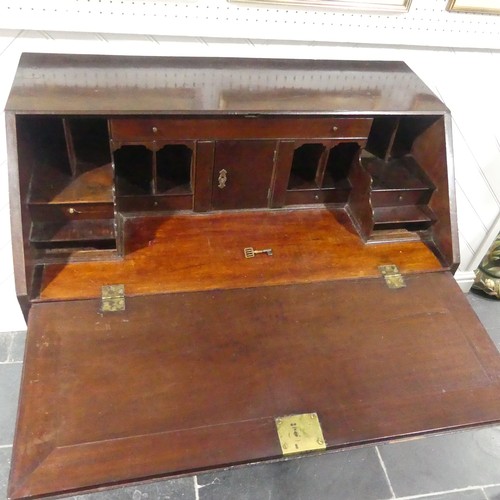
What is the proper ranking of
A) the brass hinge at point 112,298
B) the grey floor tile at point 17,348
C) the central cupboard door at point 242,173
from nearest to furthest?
the brass hinge at point 112,298 → the central cupboard door at point 242,173 → the grey floor tile at point 17,348

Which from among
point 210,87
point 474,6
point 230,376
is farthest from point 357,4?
point 230,376

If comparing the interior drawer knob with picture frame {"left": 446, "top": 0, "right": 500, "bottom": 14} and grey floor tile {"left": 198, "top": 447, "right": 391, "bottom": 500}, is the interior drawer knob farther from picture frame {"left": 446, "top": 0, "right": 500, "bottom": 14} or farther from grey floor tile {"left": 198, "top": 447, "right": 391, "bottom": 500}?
grey floor tile {"left": 198, "top": 447, "right": 391, "bottom": 500}

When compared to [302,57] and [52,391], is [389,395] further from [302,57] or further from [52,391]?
[302,57]

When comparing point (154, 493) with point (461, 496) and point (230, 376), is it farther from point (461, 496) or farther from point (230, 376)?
point (461, 496)

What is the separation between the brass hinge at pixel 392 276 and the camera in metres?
1.28

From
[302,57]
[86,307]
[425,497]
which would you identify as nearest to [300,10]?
[302,57]

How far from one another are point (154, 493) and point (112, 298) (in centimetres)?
91

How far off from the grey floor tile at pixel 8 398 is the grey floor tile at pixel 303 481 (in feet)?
2.39

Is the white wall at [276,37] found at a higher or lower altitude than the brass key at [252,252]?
higher

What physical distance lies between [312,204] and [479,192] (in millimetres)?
941

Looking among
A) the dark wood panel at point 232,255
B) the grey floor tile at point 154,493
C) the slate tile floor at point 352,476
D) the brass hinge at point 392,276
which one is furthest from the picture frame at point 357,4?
the grey floor tile at point 154,493

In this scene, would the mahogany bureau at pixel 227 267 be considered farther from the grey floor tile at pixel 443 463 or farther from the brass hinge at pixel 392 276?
the grey floor tile at pixel 443 463

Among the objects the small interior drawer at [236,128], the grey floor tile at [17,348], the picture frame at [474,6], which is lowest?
the grey floor tile at [17,348]

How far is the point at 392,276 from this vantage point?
130cm
